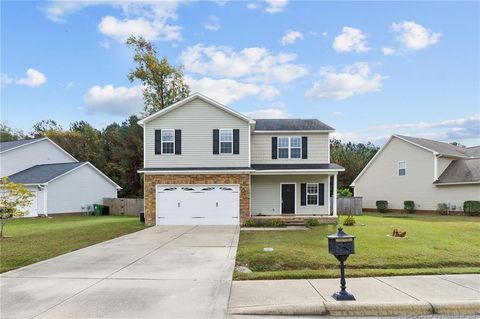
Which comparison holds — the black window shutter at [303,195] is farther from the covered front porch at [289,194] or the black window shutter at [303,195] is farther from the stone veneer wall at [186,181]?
the stone veneer wall at [186,181]

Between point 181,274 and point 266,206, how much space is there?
1416 cm

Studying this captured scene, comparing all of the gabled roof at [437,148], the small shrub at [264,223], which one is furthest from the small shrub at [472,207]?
the small shrub at [264,223]

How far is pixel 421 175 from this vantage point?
3019 centimetres

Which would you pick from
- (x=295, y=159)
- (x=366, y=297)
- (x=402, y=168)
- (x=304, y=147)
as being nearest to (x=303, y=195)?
(x=295, y=159)

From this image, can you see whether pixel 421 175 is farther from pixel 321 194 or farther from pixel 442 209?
pixel 321 194

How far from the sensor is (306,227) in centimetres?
1861

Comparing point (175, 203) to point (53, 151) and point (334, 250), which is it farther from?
point (53, 151)

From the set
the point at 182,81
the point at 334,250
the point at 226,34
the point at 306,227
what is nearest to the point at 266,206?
the point at 306,227

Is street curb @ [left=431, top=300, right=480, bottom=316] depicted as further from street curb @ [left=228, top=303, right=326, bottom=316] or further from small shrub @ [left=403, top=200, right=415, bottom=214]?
small shrub @ [left=403, top=200, right=415, bottom=214]

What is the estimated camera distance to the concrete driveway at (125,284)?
5.93 m

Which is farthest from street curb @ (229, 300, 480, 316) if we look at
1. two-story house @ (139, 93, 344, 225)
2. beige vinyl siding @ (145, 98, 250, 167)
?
beige vinyl siding @ (145, 98, 250, 167)

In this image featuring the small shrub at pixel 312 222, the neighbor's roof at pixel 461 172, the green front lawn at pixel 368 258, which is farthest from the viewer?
the neighbor's roof at pixel 461 172

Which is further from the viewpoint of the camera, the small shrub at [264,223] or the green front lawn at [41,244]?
the small shrub at [264,223]

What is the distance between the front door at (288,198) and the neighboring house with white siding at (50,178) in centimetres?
1759
